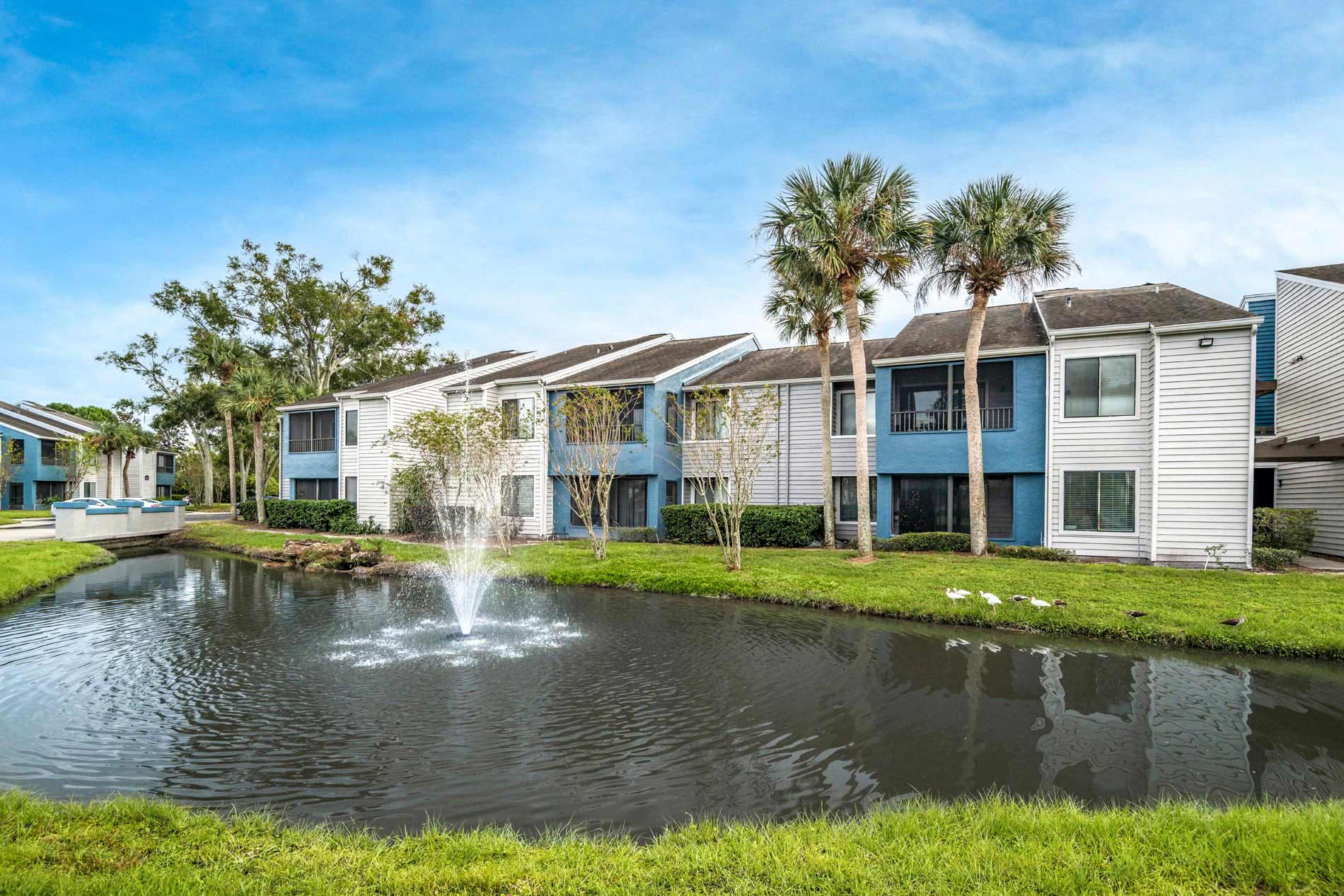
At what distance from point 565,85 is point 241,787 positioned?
16.8m

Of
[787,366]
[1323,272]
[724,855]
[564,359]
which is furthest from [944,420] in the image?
[724,855]

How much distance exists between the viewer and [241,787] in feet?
19.2

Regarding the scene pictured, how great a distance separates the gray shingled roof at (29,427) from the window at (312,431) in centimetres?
3015

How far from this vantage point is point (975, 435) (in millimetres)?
18250

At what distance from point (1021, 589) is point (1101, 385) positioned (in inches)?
328

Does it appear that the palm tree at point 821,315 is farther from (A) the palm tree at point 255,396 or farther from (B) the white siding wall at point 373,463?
(A) the palm tree at point 255,396

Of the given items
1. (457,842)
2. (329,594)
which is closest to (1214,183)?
(457,842)

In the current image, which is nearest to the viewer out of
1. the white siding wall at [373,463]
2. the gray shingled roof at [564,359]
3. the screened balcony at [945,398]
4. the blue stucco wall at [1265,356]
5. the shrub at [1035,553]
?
the shrub at [1035,553]

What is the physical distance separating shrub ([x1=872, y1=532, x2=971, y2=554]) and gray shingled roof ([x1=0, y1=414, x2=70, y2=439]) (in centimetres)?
5739

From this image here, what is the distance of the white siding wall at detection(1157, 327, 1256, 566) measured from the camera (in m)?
16.9

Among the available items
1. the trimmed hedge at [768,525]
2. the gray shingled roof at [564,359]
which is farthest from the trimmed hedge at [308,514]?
the trimmed hedge at [768,525]

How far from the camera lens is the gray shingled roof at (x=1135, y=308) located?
57.2 ft

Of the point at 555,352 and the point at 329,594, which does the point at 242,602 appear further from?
the point at 555,352

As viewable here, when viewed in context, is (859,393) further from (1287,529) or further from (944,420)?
(1287,529)
